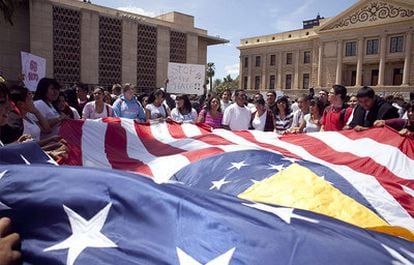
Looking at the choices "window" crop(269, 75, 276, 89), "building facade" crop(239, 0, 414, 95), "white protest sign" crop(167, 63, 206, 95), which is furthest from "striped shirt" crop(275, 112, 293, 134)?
"window" crop(269, 75, 276, 89)

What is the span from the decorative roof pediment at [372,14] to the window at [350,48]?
1.68 metres

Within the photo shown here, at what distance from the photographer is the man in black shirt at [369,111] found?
4.20 meters

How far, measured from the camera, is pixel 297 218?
142 cm

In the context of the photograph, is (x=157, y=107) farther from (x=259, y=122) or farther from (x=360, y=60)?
(x=360, y=60)

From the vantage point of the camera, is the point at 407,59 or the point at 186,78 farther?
the point at 407,59

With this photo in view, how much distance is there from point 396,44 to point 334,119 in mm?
35223

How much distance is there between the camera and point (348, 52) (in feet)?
125

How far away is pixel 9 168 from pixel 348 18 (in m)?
40.6

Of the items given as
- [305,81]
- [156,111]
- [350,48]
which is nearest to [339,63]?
[350,48]

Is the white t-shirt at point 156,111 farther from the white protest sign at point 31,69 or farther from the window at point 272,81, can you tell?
the window at point 272,81

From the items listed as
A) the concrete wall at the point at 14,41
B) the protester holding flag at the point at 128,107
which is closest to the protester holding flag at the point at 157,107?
the protester holding flag at the point at 128,107

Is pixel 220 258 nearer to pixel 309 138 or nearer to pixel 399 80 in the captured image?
pixel 309 138

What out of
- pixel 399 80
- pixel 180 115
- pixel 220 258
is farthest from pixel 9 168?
pixel 399 80

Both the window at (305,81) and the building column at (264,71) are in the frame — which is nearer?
the window at (305,81)
